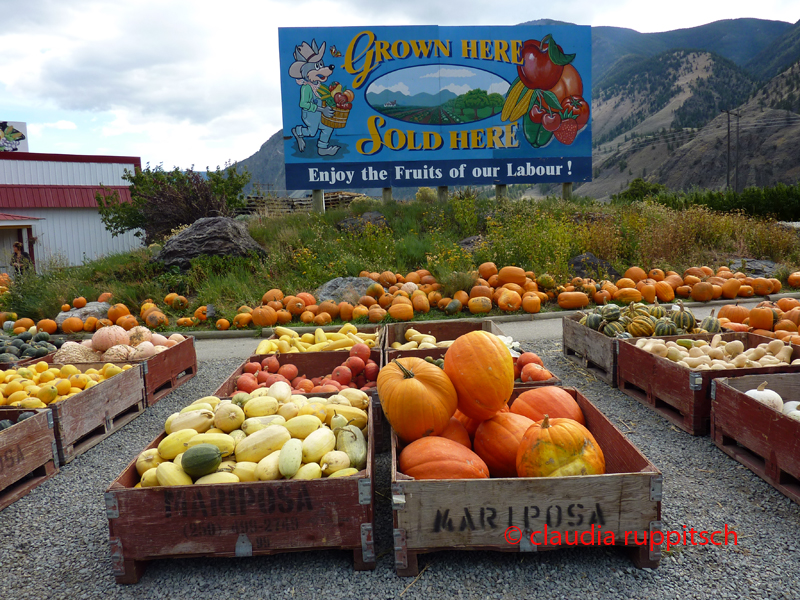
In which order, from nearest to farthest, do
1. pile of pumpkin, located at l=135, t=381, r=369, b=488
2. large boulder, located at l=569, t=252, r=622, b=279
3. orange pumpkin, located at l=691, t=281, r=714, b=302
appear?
pile of pumpkin, located at l=135, t=381, r=369, b=488, orange pumpkin, located at l=691, t=281, r=714, b=302, large boulder, located at l=569, t=252, r=622, b=279

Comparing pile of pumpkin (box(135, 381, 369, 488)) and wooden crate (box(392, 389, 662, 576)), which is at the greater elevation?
pile of pumpkin (box(135, 381, 369, 488))

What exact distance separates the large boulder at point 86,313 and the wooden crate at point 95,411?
4.50m

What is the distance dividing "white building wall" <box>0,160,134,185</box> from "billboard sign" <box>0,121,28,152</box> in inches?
629

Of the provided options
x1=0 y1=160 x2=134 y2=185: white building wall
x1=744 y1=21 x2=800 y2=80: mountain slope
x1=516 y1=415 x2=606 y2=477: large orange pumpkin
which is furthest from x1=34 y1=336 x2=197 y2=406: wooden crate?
x1=744 y1=21 x2=800 y2=80: mountain slope

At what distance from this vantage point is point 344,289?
8.96m

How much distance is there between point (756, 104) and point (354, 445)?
10645 centimetres

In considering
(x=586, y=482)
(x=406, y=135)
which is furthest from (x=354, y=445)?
(x=406, y=135)

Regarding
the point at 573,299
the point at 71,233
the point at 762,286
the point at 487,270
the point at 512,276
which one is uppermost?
the point at 71,233

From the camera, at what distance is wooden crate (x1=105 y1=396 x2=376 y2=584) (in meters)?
2.42

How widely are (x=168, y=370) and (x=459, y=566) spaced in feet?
13.9

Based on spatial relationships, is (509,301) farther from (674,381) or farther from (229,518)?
(229,518)

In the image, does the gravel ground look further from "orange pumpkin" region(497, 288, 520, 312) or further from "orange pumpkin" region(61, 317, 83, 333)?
"orange pumpkin" region(61, 317, 83, 333)

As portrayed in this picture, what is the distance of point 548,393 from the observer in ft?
10.7

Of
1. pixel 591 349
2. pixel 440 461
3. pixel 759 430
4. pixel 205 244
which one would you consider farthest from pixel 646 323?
pixel 205 244
